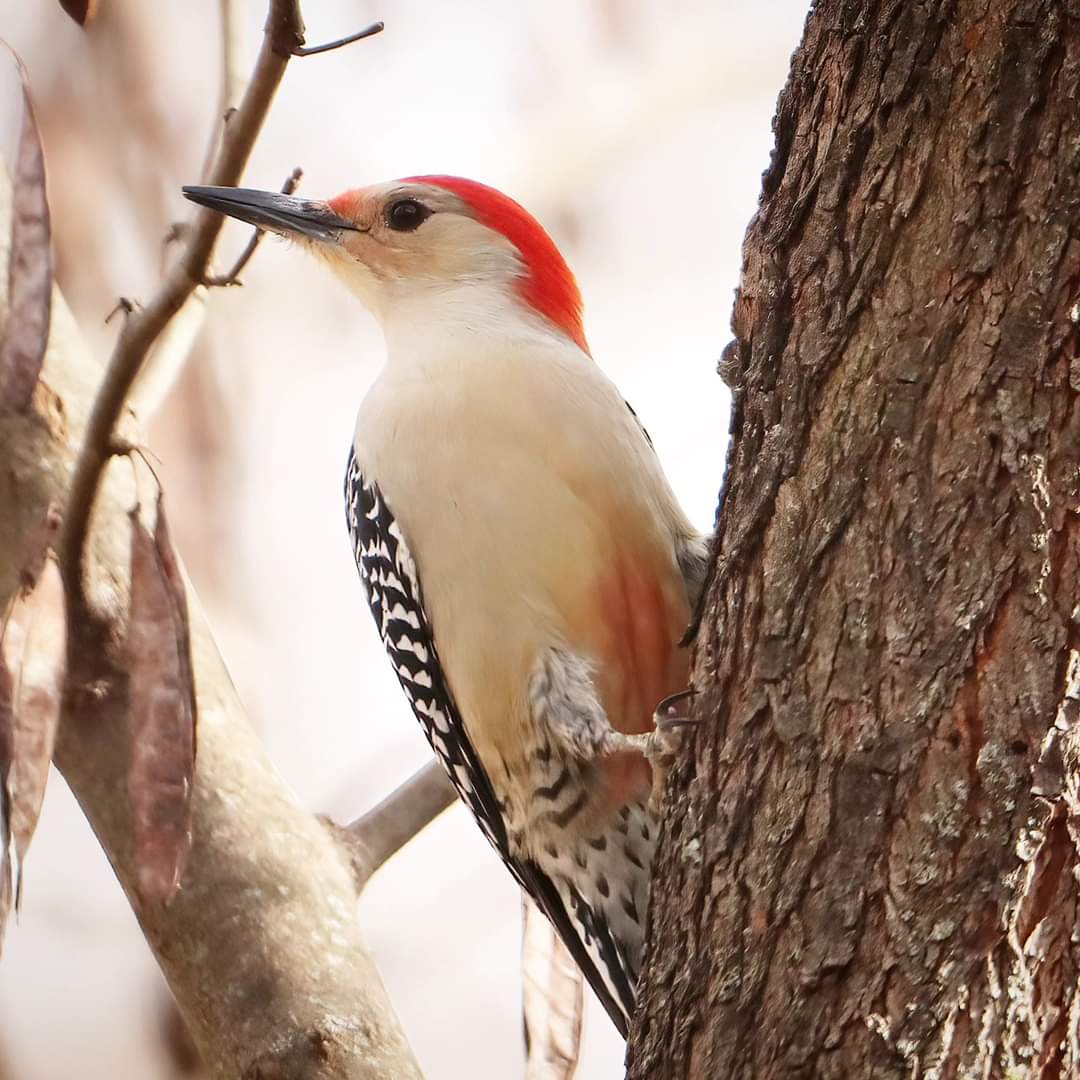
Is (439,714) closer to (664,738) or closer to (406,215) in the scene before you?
(664,738)

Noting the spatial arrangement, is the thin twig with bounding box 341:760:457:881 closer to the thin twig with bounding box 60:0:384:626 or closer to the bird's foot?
the bird's foot

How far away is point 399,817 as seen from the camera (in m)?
3.28

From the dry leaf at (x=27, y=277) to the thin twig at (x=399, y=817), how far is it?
119 cm

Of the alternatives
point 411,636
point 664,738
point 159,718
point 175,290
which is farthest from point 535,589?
point 175,290

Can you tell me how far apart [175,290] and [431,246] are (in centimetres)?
148

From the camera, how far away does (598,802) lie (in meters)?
3.20

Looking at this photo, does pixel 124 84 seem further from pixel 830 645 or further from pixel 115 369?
pixel 830 645

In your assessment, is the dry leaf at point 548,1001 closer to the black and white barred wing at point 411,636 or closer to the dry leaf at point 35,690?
the black and white barred wing at point 411,636

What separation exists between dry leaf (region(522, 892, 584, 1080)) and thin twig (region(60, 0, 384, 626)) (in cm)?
127

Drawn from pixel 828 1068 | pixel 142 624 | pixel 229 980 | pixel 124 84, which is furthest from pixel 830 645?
pixel 124 84

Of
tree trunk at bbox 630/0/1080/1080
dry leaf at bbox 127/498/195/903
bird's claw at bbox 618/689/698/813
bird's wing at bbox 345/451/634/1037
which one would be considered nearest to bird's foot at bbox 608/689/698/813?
bird's claw at bbox 618/689/698/813

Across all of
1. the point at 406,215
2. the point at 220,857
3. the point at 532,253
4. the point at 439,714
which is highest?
the point at 406,215

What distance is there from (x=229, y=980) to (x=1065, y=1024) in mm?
1541

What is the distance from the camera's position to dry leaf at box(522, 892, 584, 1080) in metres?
3.04
